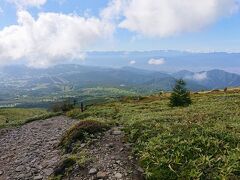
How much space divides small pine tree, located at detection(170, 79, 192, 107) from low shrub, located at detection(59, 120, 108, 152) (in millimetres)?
30269

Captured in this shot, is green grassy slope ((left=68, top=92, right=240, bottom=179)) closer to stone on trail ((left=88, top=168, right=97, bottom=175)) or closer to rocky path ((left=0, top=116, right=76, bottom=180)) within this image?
stone on trail ((left=88, top=168, right=97, bottom=175))

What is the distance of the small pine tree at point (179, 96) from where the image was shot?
2087 inches

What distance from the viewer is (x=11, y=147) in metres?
28.4

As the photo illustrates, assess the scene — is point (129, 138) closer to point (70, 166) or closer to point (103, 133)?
point (103, 133)

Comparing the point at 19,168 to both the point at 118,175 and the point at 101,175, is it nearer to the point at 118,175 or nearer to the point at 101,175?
the point at 101,175

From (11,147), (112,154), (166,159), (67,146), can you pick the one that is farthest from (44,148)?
(166,159)

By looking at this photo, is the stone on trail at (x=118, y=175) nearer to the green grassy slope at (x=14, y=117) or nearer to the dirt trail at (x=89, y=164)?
→ the dirt trail at (x=89, y=164)

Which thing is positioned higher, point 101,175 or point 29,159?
point 101,175

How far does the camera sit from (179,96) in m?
53.3

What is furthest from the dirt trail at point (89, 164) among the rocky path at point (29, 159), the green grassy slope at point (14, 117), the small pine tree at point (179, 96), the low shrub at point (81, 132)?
the small pine tree at point (179, 96)

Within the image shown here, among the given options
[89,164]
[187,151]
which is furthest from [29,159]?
[187,151]

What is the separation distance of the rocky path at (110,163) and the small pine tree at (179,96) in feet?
106

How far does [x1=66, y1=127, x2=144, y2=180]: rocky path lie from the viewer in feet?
53.1

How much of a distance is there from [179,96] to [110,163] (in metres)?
37.1
